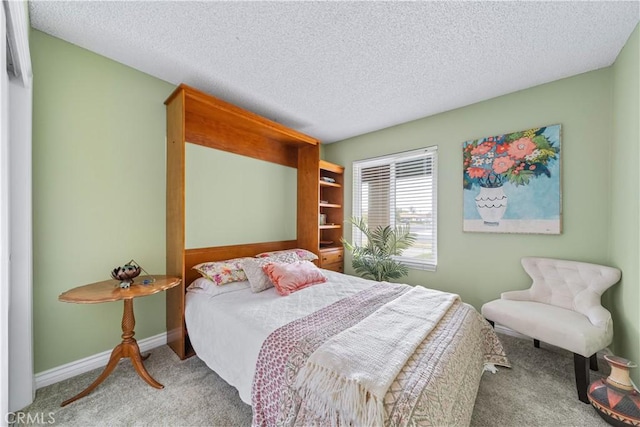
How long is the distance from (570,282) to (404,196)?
188 centimetres

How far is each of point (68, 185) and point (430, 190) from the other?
3679mm

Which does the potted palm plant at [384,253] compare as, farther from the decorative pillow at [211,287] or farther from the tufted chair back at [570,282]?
the decorative pillow at [211,287]

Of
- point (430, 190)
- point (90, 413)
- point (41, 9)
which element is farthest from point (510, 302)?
point (41, 9)

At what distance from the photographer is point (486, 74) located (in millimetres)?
2293

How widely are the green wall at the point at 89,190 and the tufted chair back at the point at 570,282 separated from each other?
3638 mm

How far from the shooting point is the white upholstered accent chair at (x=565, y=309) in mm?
1707

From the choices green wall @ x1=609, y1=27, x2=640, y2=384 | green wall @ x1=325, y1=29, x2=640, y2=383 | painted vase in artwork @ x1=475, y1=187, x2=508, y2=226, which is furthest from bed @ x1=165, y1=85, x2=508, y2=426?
painted vase in artwork @ x1=475, y1=187, x2=508, y2=226

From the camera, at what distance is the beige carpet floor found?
1.52 metres

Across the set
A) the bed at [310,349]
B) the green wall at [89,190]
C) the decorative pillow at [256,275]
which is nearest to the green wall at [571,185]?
the bed at [310,349]

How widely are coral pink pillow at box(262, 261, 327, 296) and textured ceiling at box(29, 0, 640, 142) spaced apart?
1822 mm

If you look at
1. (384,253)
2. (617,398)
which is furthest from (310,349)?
(384,253)

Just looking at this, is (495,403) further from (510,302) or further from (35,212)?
(35,212)

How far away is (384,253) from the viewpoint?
3.38 metres

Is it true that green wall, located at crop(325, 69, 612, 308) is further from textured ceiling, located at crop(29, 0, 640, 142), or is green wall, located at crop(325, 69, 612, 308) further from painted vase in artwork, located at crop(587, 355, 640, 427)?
painted vase in artwork, located at crop(587, 355, 640, 427)
